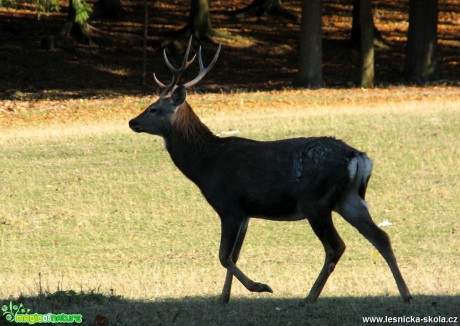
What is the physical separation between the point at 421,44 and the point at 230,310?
24129 mm

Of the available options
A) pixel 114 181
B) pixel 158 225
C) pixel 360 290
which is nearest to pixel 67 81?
pixel 114 181

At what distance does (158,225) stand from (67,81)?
63.4ft

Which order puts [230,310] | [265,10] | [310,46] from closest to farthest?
[230,310] → [310,46] → [265,10]

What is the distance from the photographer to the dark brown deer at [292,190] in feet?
29.4

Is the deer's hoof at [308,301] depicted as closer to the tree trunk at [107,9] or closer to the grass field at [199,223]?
the grass field at [199,223]

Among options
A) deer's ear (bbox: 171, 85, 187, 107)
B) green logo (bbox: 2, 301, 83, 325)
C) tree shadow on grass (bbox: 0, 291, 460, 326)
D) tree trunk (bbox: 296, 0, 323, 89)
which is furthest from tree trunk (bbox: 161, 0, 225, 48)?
green logo (bbox: 2, 301, 83, 325)

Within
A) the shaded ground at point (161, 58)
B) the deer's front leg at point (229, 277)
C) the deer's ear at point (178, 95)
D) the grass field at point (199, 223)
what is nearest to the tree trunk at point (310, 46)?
the shaded ground at point (161, 58)

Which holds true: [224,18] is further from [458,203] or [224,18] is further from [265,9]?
[458,203]

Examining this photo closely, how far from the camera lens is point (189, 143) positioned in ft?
32.8

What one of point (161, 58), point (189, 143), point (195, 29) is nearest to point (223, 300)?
point (189, 143)

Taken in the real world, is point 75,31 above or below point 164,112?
below

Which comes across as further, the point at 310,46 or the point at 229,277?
the point at 310,46

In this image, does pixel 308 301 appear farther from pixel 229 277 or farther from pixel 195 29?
pixel 195 29

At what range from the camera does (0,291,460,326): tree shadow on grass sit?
788 cm
